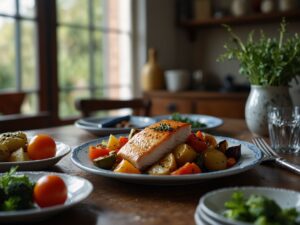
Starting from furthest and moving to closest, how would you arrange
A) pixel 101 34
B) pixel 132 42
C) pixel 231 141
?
pixel 132 42 → pixel 101 34 → pixel 231 141

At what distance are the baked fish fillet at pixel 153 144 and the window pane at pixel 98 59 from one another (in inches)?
95.2

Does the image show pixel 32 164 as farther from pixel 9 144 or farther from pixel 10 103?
pixel 10 103

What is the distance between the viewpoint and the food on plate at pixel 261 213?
0.52 m

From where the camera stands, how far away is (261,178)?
2.95 feet

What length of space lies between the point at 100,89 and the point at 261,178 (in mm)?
2540

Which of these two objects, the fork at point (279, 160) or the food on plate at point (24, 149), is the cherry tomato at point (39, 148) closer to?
the food on plate at point (24, 149)

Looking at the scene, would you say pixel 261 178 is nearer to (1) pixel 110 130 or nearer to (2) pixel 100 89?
(1) pixel 110 130

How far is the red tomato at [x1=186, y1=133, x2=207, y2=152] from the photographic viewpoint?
3.06 ft

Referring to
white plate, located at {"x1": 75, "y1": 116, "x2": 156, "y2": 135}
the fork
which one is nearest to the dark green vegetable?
the fork

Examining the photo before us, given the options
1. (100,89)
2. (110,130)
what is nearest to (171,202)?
(110,130)

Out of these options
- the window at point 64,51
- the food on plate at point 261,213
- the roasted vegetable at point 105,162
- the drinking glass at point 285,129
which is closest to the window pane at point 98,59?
the window at point 64,51

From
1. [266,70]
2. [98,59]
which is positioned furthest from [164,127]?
[98,59]

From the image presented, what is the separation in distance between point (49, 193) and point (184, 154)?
325 mm

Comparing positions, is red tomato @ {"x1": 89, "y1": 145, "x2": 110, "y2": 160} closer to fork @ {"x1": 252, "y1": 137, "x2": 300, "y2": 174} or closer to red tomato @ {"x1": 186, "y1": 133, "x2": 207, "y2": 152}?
red tomato @ {"x1": 186, "y1": 133, "x2": 207, "y2": 152}
